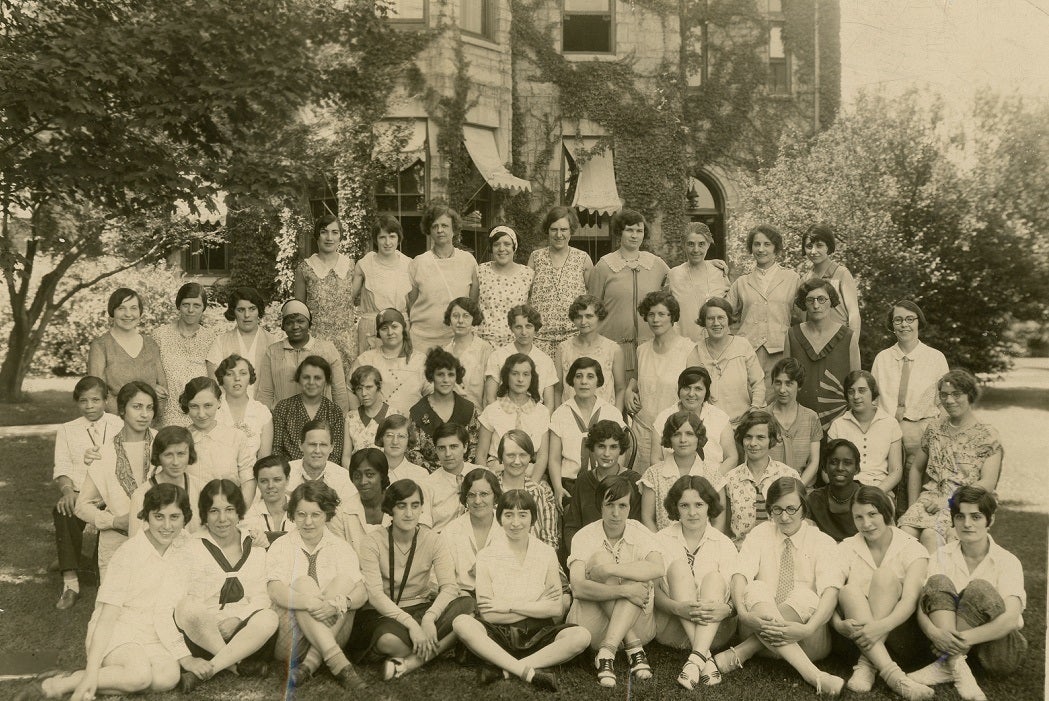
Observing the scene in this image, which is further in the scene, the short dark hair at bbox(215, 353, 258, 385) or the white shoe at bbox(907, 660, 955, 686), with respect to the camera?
the short dark hair at bbox(215, 353, 258, 385)

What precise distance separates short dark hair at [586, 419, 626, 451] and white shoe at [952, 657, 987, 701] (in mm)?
1803

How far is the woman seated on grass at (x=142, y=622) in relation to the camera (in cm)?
366

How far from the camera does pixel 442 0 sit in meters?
11.5

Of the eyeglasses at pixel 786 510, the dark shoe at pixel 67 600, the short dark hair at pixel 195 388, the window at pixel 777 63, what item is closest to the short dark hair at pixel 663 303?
the eyeglasses at pixel 786 510

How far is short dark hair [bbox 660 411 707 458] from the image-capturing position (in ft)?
15.2

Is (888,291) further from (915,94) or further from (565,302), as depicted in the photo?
(565,302)

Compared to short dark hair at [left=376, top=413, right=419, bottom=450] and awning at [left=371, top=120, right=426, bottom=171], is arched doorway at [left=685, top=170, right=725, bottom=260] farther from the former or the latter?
short dark hair at [left=376, top=413, right=419, bottom=450]

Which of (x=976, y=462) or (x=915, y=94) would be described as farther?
(x=915, y=94)

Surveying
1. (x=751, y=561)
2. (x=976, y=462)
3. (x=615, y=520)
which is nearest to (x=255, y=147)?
(x=615, y=520)

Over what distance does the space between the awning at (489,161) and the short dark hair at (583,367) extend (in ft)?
23.4

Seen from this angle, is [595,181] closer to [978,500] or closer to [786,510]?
[786,510]

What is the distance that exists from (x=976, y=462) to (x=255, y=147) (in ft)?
18.7

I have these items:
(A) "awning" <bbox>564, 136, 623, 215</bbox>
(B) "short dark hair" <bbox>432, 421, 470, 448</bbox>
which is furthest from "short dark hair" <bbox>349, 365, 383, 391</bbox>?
(A) "awning" <bbox>564, 136, 623, 215</bbox>

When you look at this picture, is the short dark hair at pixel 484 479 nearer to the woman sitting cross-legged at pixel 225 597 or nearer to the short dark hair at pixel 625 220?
the woman sitting cross-legged at pixel 225 597
